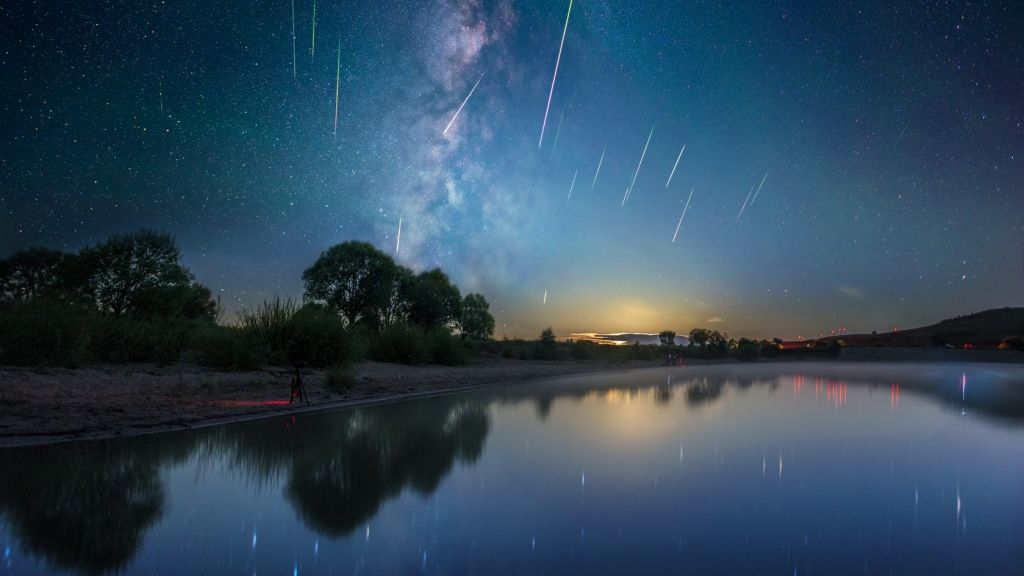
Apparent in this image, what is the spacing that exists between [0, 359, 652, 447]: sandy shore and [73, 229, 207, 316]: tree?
59.5 ft

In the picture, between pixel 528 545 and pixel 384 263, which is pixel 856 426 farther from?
pixel 384 263

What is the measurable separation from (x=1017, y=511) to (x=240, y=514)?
7178mm

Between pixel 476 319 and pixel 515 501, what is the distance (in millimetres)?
52753

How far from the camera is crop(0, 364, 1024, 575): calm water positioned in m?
3.88

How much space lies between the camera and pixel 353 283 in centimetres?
4722

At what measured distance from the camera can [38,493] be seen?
5223 mm

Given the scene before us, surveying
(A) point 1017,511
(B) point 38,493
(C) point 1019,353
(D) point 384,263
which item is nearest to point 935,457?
(A) point 1017,511

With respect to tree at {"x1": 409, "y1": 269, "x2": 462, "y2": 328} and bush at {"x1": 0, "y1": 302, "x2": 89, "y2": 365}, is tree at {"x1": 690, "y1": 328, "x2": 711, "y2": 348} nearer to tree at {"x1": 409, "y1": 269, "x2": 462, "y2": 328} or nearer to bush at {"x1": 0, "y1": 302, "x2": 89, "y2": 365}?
tree at {"x1": 409, "y1": 269, "x2": 462, "y2": 328}

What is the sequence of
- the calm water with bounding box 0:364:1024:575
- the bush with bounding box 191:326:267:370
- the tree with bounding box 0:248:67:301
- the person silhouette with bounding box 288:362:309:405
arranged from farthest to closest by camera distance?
the tree with bounding box 0:248:67:301 < the bush with bounding box 191:326:267:370 < the person silhouette with bounding box 288:362:309:405 < the calm water with bounding box 0:364:1024:575

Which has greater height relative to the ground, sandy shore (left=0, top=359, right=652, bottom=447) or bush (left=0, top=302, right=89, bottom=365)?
bush (left=0, top=302, right=89, bottom=365)

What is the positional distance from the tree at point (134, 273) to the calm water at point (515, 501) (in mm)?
26484

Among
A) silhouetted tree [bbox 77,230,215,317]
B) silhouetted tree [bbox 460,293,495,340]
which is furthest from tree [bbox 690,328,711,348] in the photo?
silhouetted tree [bbox 77,230,215,317]

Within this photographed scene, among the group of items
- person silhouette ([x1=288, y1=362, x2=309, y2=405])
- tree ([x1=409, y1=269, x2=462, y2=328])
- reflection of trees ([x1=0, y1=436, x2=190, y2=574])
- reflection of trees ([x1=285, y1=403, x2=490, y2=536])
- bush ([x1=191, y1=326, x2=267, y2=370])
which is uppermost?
tree ([x1=409, y1=269, x2=462, y2=328])

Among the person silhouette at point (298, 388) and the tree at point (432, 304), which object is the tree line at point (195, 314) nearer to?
the tree at point (432, 304)
